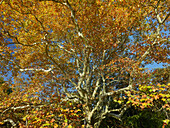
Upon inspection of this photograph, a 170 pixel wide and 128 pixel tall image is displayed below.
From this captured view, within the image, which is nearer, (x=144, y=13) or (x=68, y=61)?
(x=144, y=13)

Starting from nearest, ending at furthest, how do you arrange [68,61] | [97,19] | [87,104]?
[87,104]
[97,19]
[68,61]

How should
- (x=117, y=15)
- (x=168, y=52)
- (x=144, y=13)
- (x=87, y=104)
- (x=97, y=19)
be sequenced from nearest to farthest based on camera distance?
1. (x=87, y=104)
2. (x=144, y=13)
3. (x=117, y=15)
4. (x=97, y=19)
5. (x=168, y=52)

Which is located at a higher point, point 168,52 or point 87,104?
point 168,52

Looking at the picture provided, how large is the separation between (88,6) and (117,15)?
2.35 metres

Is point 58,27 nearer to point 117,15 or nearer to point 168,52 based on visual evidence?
point 117,15

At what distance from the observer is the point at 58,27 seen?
368 inches

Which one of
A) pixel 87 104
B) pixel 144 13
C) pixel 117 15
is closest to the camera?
pixel 87 104

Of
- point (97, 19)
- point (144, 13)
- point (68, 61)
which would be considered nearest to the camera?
point (144, 13)

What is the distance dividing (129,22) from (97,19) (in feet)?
8.13

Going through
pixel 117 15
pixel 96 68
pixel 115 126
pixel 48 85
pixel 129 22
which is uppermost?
pixel 117 15

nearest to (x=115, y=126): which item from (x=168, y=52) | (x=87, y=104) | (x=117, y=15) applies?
(x=87, y=104)

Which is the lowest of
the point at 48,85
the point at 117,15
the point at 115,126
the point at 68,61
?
the point at 115,126

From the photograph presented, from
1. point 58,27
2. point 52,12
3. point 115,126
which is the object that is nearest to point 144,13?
point 58,27

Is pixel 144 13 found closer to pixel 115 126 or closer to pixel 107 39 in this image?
pixel 107 39
